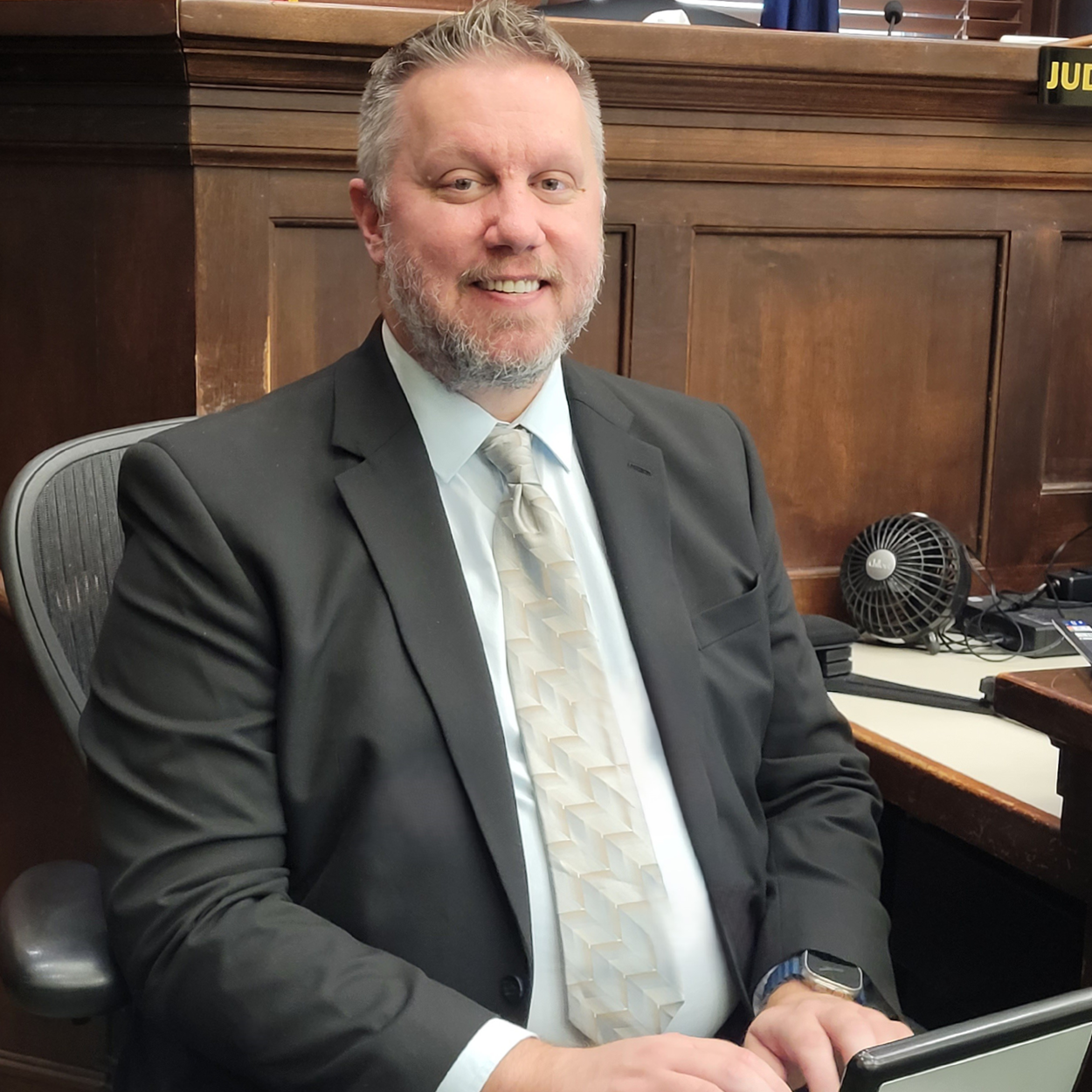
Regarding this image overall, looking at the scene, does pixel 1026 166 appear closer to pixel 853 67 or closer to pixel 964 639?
pixel 853 67

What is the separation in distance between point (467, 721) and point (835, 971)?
42 cm

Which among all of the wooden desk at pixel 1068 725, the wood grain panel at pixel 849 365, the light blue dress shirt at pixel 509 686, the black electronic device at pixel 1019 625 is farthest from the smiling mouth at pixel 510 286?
the black electronic device at pixel 1019 625

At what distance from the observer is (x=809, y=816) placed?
1.43 meters

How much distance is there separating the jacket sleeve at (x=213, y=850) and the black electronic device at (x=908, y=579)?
1.18m

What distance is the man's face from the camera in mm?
1336

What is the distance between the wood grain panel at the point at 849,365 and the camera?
2.20 metres

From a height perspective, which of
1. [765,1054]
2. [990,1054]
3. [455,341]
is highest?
[455,341]

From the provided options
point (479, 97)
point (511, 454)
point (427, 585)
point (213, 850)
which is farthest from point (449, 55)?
point (213, 850)

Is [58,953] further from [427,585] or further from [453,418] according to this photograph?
[453,418]

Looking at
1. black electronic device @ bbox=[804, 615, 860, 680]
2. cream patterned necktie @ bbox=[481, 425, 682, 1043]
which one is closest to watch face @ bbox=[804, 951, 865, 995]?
cream patterned necktie @ bbox=[481, 425, 682, 1043]

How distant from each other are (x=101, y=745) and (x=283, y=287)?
2.98ft

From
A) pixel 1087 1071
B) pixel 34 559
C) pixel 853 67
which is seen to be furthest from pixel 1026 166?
pixel 34 559

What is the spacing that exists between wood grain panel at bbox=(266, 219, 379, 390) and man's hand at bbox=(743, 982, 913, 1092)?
1.12 meters

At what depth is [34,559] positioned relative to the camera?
1385mm
